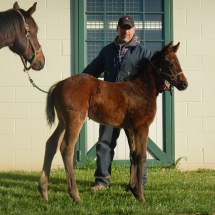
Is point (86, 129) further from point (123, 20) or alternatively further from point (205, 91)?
point (123, 20)

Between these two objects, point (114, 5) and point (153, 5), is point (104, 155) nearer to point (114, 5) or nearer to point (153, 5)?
point (114, 5)

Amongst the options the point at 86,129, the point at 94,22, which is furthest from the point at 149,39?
the point at 86,129

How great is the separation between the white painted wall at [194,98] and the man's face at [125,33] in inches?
98.5

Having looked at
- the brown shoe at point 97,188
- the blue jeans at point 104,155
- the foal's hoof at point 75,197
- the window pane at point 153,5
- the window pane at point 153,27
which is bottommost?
the brown shoe at point 97,188

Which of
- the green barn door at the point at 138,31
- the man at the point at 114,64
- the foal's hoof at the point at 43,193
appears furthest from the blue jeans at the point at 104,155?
the green barn door at the point at 138,31

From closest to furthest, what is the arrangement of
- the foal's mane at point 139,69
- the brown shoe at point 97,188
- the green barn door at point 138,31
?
the foal's mane at point 139,69 < the brown shoe at point 97,188 < the green barn door at point 138,31

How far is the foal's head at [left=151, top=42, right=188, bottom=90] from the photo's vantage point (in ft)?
21.1

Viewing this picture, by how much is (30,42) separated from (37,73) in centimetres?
265

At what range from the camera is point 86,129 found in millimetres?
9219

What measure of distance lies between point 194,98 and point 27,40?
150 inches

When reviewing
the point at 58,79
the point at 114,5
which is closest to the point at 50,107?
the point at 58,79

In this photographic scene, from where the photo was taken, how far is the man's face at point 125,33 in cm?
693

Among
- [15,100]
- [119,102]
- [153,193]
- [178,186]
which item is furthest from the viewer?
[15,100]

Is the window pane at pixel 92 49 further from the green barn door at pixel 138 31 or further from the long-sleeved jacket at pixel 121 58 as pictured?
the long-sleeved jacket at pixel 121 58
